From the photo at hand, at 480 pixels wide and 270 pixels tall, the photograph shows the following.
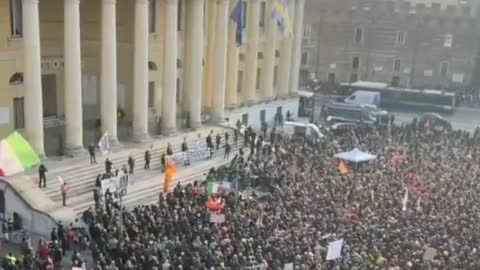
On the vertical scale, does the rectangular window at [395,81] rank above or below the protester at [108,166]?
above

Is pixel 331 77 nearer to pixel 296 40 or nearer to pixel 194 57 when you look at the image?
pixel 296 40

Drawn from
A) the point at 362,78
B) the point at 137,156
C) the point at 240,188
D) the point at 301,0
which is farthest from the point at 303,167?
the point at 362,78

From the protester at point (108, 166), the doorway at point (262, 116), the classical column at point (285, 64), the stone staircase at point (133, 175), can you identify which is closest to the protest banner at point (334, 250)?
the stone staircase at point (133, 175)

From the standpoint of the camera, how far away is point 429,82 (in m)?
70.6

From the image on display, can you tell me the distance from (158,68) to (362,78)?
114 feet

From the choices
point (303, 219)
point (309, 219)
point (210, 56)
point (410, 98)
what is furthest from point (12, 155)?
point (410, 98)

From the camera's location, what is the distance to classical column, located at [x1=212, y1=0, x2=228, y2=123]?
42.7 meters

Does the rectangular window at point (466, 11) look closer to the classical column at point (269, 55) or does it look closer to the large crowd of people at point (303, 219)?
the classical column at point (269, 55)

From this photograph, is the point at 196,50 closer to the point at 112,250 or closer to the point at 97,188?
the point at 97,188

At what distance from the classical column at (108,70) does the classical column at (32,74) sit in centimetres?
408

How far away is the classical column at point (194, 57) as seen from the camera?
135 ft

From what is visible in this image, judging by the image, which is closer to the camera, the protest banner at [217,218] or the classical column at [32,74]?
the protest banner at [217,218]

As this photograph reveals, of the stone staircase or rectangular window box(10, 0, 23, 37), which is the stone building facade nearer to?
the stone staircase

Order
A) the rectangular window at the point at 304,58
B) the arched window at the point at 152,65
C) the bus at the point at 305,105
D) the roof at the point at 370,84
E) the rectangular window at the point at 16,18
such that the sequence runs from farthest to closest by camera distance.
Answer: the rectangular window at the point at 304,58 < the roof at the point at 370,84 < the bus at the point at 305,105 < the arched window at the point at 152,65 < the rectangular window at the point at 16,18
